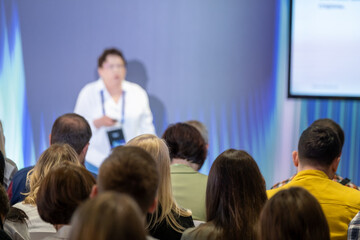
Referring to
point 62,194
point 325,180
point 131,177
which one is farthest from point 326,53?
Result: point 131,177

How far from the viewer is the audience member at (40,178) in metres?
2.20

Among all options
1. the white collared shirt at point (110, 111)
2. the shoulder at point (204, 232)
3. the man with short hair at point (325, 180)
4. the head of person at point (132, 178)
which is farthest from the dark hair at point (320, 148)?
the white collared shirt at point (110, 111)

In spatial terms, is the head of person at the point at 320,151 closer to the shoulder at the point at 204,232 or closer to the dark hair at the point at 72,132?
the shoulder at the point at 204,232

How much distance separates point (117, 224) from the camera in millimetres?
971

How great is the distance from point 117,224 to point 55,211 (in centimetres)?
86

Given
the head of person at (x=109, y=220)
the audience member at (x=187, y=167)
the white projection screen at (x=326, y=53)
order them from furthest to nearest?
the white projection screen at (x=326, y=53) < the audience member at (x=187, y=167) < the head of person at (x=109, y=220)

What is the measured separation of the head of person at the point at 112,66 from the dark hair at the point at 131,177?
12.5 ft

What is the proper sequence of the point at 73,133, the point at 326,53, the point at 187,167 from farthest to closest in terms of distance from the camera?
the point at 326,53, the point at 73,133, the point at 187,167

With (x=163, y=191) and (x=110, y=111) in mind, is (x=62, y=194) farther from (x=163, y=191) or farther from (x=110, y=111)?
(x=110, y=111)

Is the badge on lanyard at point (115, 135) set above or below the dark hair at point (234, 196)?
below

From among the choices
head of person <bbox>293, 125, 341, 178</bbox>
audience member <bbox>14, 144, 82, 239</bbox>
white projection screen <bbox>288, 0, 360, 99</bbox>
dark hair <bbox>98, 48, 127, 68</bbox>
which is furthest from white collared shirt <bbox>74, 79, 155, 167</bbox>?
head of person <bbox>293, 125, 341, 178</bbox>

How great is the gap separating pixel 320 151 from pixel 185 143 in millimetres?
886

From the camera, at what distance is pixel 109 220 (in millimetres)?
975

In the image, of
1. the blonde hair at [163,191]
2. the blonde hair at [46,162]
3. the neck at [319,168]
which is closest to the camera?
the blonde hair at [163,191]
